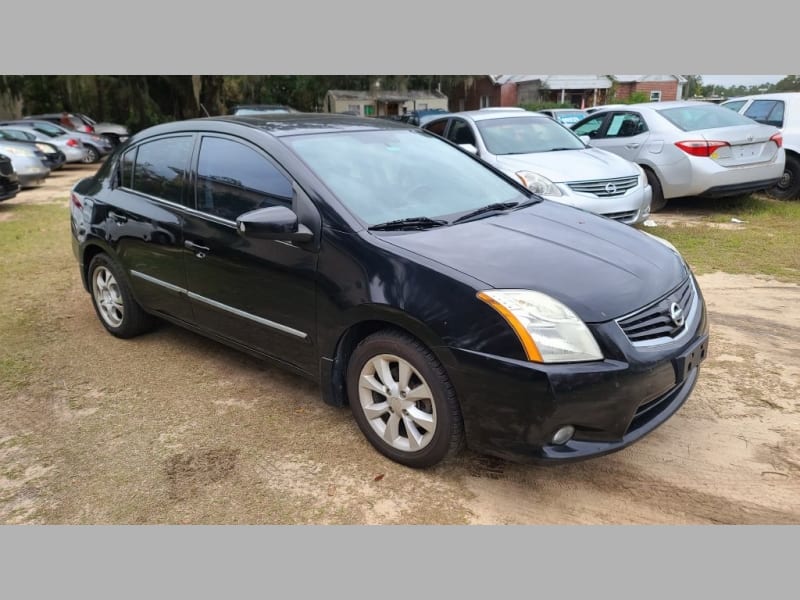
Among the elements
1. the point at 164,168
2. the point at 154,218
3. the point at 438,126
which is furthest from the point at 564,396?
the point at 438,126

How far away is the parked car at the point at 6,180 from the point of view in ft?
35.4

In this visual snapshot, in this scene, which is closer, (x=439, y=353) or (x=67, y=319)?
(x=439, y=353)

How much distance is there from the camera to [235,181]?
3756mm

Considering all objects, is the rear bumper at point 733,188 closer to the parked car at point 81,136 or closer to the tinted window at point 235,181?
the tinted window at point 235,181

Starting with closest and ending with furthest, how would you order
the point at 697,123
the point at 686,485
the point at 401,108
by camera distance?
the point at 686,485 < the point at 697,123 < the point at 401,108

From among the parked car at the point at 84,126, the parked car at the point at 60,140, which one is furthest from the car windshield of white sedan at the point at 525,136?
the parked car at the point at 84,126

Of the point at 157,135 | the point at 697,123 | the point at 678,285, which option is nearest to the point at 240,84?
the point at 697,123

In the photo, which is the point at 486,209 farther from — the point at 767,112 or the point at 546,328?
the point at 767,112

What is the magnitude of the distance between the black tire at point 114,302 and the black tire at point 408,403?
2348 mm

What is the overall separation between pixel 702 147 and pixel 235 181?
23.1 ft

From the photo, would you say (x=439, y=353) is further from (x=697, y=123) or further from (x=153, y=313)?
(x=697, y=123)

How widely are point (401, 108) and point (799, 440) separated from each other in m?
40.4

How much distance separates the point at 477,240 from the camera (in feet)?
10.4

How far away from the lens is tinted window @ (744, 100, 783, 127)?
10.1 metres
